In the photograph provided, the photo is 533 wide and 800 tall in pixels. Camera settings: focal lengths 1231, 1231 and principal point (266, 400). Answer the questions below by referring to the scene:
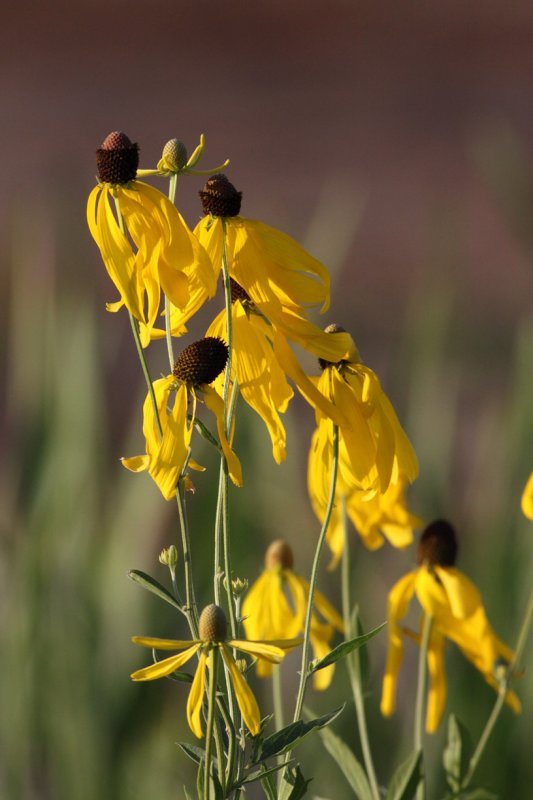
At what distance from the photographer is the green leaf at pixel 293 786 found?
0.42 metres

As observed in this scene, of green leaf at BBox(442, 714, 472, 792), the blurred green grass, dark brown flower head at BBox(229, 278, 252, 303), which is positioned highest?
dark brown flower head at BBox(229, 278, 252, 303)

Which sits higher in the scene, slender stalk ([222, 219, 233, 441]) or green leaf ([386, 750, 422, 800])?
slender stalk ([222, 219, 233, 441])

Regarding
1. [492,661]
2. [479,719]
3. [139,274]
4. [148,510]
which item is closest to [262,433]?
[148,510]

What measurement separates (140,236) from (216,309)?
5.21 feet

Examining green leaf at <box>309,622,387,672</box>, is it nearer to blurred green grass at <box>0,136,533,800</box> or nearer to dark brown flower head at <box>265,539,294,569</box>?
dark brown flower head at <box>265,539,294,569</box>

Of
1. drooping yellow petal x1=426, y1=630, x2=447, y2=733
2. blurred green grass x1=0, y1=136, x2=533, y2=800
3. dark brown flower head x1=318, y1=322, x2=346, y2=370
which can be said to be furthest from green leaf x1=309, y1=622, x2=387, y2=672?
blurred green grass x1=0, y1=136, x2=533, y2=800

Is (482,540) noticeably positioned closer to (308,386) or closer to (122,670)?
(122,670)

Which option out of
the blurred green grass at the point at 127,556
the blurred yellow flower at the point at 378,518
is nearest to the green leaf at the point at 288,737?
the blurred yellow flower at the point at 378,518

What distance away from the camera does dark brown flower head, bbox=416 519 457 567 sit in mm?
671

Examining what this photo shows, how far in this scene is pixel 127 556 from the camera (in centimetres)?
129

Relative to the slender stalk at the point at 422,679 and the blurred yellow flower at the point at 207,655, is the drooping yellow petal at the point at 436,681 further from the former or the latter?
the blurred yellow flower at the point at 207,655

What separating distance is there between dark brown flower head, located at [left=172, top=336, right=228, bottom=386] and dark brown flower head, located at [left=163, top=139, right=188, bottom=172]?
0.22 ft

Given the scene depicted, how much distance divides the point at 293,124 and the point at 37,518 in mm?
1288

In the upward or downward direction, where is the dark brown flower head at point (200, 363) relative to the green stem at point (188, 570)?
upward
